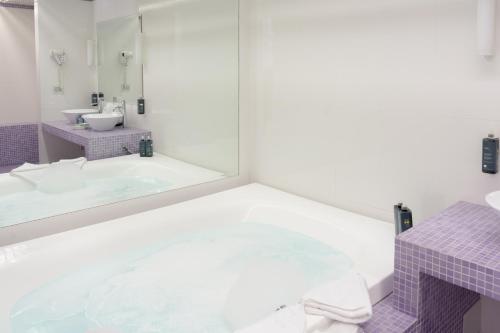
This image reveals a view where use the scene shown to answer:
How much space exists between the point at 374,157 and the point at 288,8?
1104 millimetres

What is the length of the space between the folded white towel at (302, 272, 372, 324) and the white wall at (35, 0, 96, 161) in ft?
5.03

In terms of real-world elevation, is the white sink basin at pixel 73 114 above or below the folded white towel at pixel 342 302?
above

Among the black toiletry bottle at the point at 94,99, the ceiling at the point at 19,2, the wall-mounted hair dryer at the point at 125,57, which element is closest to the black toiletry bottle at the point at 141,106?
the wall-mounted hair dryer at the point at 125,57

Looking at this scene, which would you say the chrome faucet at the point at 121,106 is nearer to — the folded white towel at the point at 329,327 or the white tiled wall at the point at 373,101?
the white tiled wall at the point at 373,101

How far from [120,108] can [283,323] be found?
5.29 feet

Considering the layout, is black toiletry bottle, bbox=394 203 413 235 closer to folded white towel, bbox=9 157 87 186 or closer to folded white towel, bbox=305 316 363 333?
folded white towel, bbox=305 316 363 333

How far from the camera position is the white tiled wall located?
1.95m

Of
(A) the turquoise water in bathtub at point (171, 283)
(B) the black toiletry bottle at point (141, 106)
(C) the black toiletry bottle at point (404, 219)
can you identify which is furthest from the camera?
(B) the black toiletry bottle at point (141, 106)

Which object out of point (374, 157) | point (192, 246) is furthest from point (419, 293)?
point (192, 246)

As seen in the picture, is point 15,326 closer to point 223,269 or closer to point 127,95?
point 223,269

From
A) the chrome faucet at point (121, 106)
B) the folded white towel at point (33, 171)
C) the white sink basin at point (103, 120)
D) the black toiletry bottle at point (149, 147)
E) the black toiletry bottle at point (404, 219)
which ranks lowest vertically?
the black toiletry bottle at point (404, 219)

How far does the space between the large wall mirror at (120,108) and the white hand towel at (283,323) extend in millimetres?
1400

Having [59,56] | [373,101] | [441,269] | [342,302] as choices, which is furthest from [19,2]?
[441,269]

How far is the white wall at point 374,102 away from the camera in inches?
76.7
